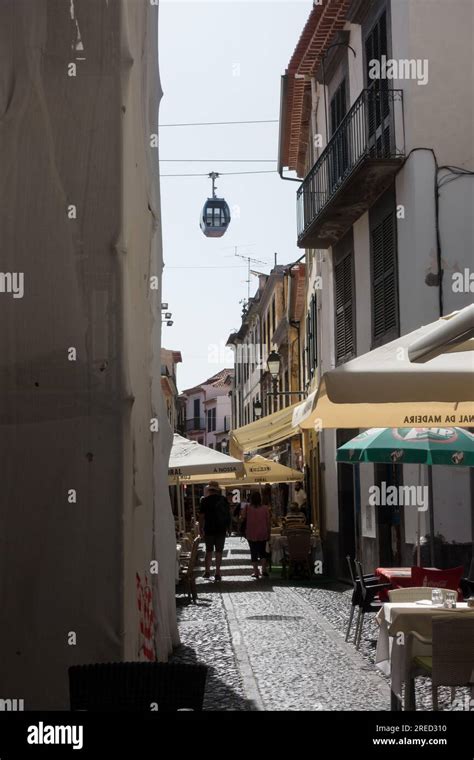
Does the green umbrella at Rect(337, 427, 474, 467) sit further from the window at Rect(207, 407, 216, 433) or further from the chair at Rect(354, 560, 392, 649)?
the window at Rect(207, 407, 216, 433)

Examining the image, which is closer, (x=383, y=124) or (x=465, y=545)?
(x=465, y=545)

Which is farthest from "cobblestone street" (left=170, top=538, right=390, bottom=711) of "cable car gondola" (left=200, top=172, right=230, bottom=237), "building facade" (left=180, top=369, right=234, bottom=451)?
"building facade" (left=180, top=369, right=234, bottom=451)

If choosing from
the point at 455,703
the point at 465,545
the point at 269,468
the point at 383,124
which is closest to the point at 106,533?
the point at 455,703

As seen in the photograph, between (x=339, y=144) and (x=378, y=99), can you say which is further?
(x=339, y=144)

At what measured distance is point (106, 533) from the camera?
683 centimetres

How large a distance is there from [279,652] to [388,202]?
8705 millimetres

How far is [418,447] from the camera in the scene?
38.9 ft

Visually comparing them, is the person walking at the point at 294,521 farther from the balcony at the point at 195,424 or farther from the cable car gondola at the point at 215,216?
the balcony at the point at 195,424

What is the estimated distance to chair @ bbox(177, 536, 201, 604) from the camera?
1684 centimetres

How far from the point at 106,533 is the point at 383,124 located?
12205 millimetres

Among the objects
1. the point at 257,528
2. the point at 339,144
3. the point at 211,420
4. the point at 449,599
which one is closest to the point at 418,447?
the point at 449,599

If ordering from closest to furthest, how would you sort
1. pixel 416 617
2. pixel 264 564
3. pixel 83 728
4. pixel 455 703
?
pixel 83 728, pixel 416 617, pixel 455 703, pixel 264 564

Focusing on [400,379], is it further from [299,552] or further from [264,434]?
[264,434]

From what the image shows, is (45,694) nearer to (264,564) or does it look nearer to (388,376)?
(388,376)
